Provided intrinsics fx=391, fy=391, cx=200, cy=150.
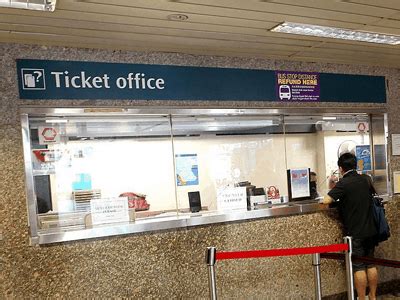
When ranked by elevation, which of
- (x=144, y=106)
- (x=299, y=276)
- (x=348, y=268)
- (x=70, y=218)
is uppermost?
(x=144, y=106)

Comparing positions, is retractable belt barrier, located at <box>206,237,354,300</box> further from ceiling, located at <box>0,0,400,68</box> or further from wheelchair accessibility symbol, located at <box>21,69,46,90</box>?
wheelchair accessibility symbol, located at <box>21,69,46,90</box>

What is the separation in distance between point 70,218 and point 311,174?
2.76m

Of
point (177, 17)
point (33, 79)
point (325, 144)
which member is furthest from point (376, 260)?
point (33, 79)

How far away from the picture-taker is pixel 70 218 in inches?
136

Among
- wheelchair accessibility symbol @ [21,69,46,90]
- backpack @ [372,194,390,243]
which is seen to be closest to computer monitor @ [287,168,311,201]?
backpack @ [372,194,390,243]

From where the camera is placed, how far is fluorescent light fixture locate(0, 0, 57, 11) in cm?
226

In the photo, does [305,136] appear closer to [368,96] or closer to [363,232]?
Result: [368,96]

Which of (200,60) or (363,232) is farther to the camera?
(363,232)

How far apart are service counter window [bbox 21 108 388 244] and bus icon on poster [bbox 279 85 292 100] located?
0.18 m

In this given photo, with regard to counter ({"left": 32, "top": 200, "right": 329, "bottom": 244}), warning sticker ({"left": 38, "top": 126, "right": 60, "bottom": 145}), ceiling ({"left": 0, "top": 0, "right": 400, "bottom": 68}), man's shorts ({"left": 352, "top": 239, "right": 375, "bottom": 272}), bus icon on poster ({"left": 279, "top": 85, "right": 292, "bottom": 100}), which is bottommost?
man's shorts ({"left": 352, "top": 239, "right": 375, "bottom": 272})

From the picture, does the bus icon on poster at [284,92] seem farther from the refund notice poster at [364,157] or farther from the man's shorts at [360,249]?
the man's shorts at [360,249]

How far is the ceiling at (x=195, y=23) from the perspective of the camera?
251 cm

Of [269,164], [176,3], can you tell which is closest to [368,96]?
[269,164]

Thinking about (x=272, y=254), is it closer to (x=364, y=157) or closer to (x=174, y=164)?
(x=174, y=164)
